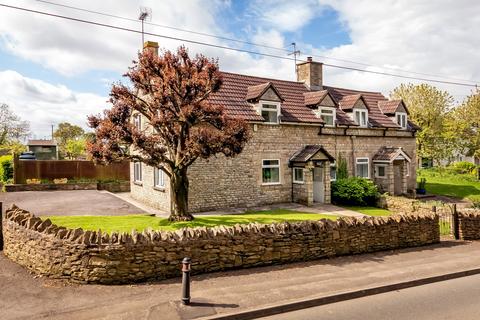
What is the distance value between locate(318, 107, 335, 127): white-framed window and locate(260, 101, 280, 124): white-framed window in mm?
4054

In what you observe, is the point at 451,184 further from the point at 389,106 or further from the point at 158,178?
the point at 158,178

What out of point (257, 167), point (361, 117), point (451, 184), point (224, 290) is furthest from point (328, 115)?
point (224, 290)

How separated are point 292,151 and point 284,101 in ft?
11.6

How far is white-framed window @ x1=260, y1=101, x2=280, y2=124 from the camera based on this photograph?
22.7 m

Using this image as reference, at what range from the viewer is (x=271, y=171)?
22781 millimetres

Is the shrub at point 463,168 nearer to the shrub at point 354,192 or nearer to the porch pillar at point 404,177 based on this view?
the porch pillar at point 404,177

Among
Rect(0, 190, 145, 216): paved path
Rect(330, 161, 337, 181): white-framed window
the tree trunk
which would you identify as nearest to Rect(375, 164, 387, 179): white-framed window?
Rect(330, 161, 337, 181): white-framed window

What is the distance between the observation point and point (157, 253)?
927cm

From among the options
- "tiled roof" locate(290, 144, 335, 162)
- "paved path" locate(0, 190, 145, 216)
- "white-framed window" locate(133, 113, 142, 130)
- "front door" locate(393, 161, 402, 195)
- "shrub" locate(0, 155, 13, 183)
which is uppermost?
→ "white-framed window" locate(133, 113, 142, 130)

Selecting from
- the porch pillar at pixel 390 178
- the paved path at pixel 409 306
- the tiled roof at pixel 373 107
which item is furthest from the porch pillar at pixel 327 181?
the paved path at pixel 409 306

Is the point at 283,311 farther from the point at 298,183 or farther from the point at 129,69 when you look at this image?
the point at 298,183

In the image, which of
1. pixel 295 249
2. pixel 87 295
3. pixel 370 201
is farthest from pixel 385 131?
pixel 87 295

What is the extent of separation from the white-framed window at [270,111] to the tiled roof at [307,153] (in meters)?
2.57

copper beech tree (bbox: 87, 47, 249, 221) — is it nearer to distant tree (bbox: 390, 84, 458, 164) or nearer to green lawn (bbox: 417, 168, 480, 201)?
green lawn (bbox: 417, 168, 480, 201)
